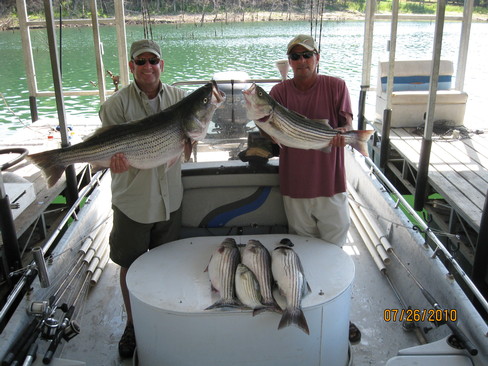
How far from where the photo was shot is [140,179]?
3.09m

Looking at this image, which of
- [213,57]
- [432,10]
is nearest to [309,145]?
[213,57]

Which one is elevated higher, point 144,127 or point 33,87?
point 144,127

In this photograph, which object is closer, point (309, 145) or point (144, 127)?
point (144, 127)

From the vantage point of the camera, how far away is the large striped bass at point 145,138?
2820mm

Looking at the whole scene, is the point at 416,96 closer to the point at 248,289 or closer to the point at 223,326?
the point at 248,289

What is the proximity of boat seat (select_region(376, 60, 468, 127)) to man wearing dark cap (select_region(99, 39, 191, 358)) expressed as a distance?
6.13 metres

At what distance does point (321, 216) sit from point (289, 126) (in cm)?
82

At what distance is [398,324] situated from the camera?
363 cm

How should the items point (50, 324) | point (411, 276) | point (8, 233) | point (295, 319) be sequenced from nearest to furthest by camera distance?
point (295, 319), point (50, 324), point (411, 276), point (8, 233)

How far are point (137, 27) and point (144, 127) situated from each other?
97.6ft

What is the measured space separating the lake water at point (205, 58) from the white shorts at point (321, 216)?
10.8 metres

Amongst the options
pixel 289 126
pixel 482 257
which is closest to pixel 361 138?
pixel 289 126

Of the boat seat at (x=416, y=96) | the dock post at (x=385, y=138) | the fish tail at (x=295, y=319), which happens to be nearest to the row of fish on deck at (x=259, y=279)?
the fish tail at (x=295, y=319)

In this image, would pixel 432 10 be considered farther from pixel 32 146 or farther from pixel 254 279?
pixel 254 279
